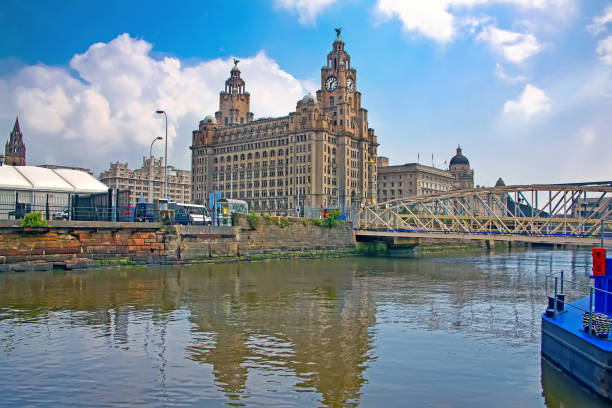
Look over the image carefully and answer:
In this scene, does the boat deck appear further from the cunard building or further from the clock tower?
the clock tower

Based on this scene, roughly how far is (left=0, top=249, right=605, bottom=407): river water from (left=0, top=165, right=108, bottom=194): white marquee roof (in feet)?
34.6

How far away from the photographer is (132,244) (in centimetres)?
4125

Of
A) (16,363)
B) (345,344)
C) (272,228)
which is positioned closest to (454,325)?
(345,344)

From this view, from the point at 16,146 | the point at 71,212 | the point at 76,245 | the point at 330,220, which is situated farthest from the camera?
the point at 16,146

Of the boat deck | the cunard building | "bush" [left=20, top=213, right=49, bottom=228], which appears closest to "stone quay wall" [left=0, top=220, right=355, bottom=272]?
"bush" [left=20, top=213, right=49, bottom=228]

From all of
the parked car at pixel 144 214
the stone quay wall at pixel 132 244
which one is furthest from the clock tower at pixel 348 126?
the parked car at pixel 144 214

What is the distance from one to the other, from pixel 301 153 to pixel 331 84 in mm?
25408

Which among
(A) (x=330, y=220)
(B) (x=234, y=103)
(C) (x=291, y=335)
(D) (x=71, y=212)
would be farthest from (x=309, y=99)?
(C) (x=291, y=335)

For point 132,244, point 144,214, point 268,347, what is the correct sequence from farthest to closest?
point 144,214 → point 132,244 → point 268,347

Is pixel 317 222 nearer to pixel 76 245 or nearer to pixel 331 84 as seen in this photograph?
pixel 76 245

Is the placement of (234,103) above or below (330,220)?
above

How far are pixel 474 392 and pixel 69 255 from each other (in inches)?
1326

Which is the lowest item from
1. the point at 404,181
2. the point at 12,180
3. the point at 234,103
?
the point at 12,180

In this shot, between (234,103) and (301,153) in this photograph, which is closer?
(301,153)
